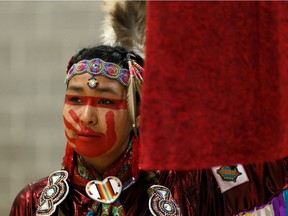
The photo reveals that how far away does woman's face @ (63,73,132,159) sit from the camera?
4.51ft

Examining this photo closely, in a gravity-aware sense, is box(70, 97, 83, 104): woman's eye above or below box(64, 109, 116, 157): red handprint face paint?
above

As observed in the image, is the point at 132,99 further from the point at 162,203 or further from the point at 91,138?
the point at 162,203

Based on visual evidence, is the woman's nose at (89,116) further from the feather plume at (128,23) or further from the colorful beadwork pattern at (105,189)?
the feather plume at (128,23)

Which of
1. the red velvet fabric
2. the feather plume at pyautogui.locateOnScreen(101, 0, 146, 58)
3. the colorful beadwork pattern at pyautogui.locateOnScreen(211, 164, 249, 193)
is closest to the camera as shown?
the red velvet fabric

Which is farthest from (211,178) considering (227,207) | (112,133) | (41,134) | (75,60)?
(41,134)

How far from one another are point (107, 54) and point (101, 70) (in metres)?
0.08

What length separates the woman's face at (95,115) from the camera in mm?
1375

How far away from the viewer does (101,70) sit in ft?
4.64

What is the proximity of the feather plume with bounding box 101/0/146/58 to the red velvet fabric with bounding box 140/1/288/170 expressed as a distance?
0.95 metres

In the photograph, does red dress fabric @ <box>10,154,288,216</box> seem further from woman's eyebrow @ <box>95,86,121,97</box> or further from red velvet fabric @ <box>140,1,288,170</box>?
red velvet fabric @ <box>140,1,288,170</box>

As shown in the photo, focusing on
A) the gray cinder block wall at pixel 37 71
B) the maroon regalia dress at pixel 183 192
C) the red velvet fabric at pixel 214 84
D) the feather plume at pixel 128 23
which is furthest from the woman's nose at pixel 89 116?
the gray cinder block wall at pixel 37 71

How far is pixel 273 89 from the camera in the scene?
0.70 m

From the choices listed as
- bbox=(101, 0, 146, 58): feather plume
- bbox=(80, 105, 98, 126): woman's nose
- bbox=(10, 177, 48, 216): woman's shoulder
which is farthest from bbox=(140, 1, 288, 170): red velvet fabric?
bbox=(101, 0, 146, 58): feather plume

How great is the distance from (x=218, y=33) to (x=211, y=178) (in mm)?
873
